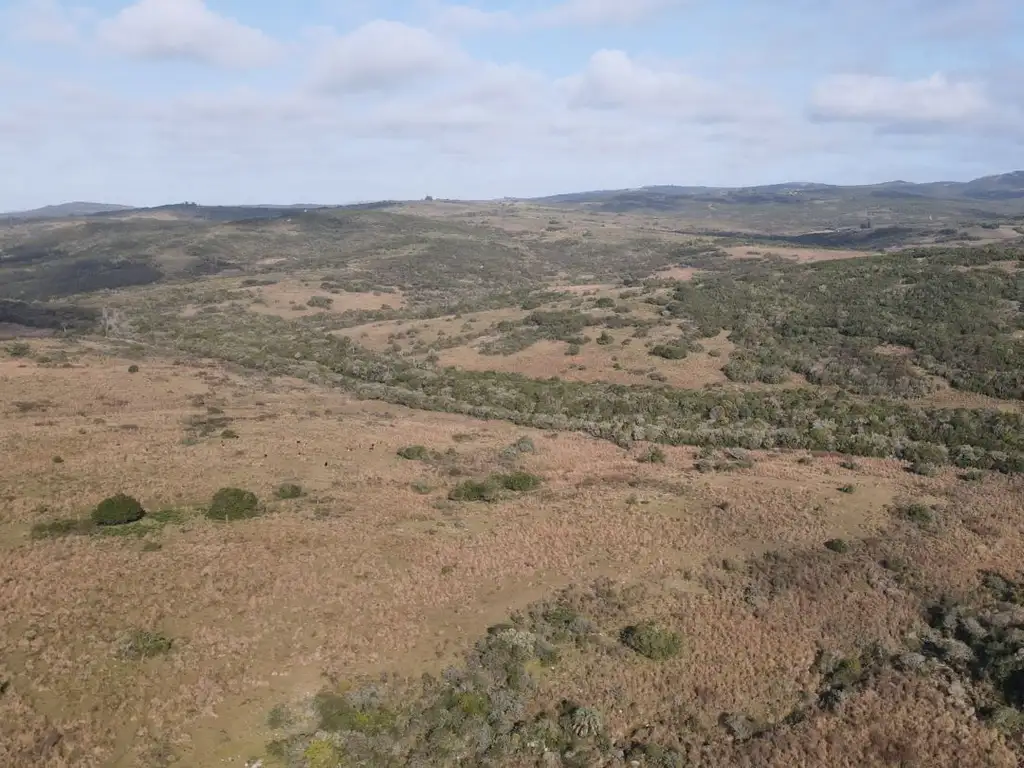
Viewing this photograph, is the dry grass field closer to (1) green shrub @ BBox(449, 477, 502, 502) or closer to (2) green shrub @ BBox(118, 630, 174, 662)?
(2) green shrub @ BBox(118, 630, 174, 662)

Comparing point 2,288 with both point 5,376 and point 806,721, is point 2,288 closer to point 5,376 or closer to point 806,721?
point 5,376

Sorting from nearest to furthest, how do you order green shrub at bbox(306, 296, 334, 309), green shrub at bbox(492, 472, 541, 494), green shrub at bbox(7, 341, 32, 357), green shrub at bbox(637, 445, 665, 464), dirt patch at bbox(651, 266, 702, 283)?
1. green shrub at bbox(492, 472, 541, 494)
2. green shrub at bbox(637, 445, 665, 464)
3. green shrub at bbox(7, 341, 32, 357)
4. green shrub at bbox(306, 296, 334, 309)
5. dirt patch at bbox(651, 266, 702, 283)

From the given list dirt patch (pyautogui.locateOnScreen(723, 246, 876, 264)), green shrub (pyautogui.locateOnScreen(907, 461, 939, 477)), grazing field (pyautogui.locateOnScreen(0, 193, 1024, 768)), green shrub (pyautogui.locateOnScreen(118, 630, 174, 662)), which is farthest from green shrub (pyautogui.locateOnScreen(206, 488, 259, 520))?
dirt patch (pyautogui.locateOnScreen(723, 246, 876, 264))

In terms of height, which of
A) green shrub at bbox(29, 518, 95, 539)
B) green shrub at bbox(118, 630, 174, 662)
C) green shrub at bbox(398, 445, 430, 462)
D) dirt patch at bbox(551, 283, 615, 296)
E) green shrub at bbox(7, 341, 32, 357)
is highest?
dirt patch at bbox(551, 283, 615, 296)

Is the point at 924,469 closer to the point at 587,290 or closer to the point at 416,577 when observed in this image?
the point at 416,577

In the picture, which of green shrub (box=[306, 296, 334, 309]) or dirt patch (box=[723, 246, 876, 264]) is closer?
green shrub (box=[306, 296, 334, 309])

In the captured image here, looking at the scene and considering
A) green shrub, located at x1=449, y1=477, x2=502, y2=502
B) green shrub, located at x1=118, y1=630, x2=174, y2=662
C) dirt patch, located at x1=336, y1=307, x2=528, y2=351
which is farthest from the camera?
dirt patch, located at x1=336, y1=307, x2=528, y2=351

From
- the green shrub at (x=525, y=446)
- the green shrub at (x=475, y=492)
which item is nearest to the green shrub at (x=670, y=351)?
the green shrub at (x=525, y=446)
